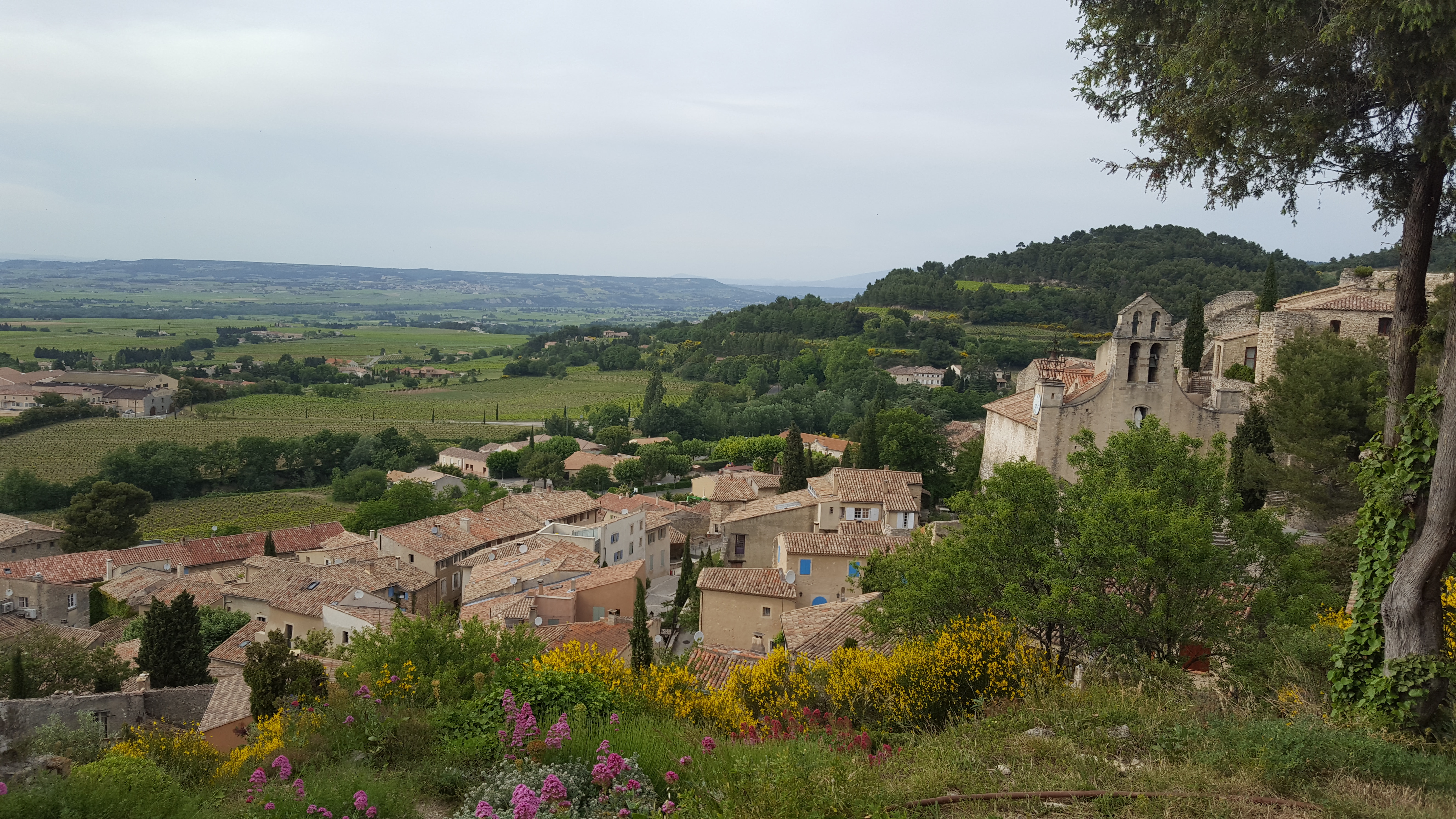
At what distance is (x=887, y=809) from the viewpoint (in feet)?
18.7

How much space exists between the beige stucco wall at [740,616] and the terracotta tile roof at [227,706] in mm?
10975

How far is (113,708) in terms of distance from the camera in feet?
53.6

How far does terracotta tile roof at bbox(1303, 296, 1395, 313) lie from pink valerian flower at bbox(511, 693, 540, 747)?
32.0 meters

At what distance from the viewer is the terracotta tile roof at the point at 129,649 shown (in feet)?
80.7

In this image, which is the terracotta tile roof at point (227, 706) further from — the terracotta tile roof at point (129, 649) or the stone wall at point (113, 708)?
the terracotta tile roof at point (129, 649)

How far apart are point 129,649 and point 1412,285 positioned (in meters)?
31.9

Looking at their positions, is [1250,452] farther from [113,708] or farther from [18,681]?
[18,681]

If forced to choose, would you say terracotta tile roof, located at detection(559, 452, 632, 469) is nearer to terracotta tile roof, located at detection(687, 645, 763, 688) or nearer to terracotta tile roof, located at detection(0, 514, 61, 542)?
terracotta tile roof, located at detection(0, 514, 61, 542)

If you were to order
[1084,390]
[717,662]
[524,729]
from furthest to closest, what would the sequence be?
[1084,390] < [717,662] < [524,729]

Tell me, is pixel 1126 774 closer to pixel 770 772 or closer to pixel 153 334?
pixel 770 772

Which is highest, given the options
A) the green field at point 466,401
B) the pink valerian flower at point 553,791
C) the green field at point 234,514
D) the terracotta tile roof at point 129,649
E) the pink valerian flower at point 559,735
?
the pink valerian flower at point 553,791

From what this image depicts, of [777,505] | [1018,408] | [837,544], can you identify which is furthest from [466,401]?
[1018,408]

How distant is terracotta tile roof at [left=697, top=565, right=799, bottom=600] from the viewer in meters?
23.7

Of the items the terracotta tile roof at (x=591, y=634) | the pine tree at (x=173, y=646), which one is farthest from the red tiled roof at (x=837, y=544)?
the pine tree at (x=173, y=646)
